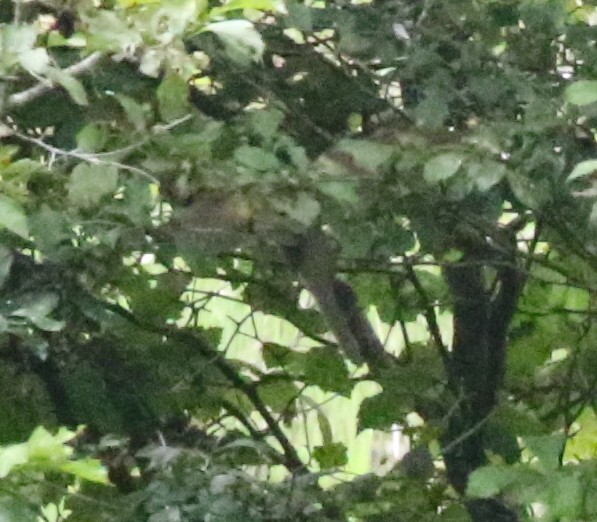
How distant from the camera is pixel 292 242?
1.07 meters

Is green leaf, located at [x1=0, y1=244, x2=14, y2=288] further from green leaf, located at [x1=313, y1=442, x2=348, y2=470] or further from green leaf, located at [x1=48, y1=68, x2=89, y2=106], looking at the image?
green leaf, located at [x1=313, y1=442, x2=348, y2=470]

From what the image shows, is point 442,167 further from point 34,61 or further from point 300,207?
point 34,61

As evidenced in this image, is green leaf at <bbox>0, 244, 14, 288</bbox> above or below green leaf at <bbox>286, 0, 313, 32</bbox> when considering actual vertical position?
below

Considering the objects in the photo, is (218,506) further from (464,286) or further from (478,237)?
(464,286)

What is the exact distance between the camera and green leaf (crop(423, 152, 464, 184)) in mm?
898

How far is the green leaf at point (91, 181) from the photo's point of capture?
892 millimetres

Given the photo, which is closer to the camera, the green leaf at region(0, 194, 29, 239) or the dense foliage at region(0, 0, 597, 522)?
the green leaf at region(0, 194, 29, 239)

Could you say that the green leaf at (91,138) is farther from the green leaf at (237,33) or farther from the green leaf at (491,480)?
the green leaf at (491,480)

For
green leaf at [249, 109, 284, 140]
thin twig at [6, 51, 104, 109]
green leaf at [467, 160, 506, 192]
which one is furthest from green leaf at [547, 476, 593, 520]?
thin twig at [6, 51, 104, 109]

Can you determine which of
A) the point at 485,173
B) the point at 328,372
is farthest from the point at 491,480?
the point at 328,372

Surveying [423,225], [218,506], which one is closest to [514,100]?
[423,225]

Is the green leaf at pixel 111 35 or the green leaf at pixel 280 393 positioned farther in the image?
the green leaf at pixel 280 393

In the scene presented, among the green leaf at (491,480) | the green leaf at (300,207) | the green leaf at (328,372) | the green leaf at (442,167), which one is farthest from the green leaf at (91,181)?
the green leaf at (328,372)

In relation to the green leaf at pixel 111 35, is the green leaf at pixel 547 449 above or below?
below
